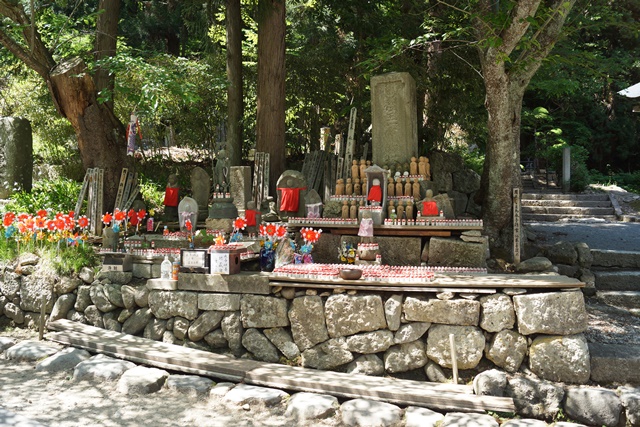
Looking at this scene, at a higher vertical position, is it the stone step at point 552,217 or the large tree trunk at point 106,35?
the large tree trunk at point 106,35

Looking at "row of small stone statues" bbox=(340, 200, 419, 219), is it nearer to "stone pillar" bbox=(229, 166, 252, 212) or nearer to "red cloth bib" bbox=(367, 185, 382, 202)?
"red cloth bib" bbox=(367, 185, 382, 202)

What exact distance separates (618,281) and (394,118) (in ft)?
15.6

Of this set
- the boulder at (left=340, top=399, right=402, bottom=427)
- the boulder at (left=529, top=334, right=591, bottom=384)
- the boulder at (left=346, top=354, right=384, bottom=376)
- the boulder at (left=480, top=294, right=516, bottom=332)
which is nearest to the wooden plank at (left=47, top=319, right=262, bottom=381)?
the boulder at (left=346, top=354, right=384, bottom=376)

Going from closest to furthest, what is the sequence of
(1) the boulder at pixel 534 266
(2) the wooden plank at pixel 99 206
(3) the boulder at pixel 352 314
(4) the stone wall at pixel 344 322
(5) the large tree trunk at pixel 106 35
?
(4) the stone wall at pixel 344 322, (3) the boulder at pixel 352 314, (1) the boulder at pixel 534 266, (2) the wooden plank at pixel 99 206, (5) the large tree trunk at pixel 106 35

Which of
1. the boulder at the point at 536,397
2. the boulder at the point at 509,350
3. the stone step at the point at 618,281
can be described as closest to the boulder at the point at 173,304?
the boulder at the point at 509,350

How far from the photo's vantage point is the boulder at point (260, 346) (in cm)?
734

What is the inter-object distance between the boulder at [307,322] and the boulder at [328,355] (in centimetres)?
8

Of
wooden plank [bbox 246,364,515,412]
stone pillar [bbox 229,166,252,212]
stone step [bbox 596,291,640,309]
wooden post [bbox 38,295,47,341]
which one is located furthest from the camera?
stone pillar [bbox 229,166,252,212]

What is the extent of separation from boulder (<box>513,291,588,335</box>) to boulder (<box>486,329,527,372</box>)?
0.67ft

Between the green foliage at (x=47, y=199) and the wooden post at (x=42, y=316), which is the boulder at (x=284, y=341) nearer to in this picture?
the wooden post at (x=42, y=316)

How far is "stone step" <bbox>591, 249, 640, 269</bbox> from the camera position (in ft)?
31.9

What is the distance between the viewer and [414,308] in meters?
6.74

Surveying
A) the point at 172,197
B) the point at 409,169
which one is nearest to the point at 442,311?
the point at 409,169

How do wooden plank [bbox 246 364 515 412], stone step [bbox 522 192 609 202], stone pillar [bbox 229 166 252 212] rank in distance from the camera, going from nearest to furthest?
wooden plank [bbox 246 364 515 412]
stone pillar [bbox 229 166 252 212]
stone step [bbox 522 192 609 202]
